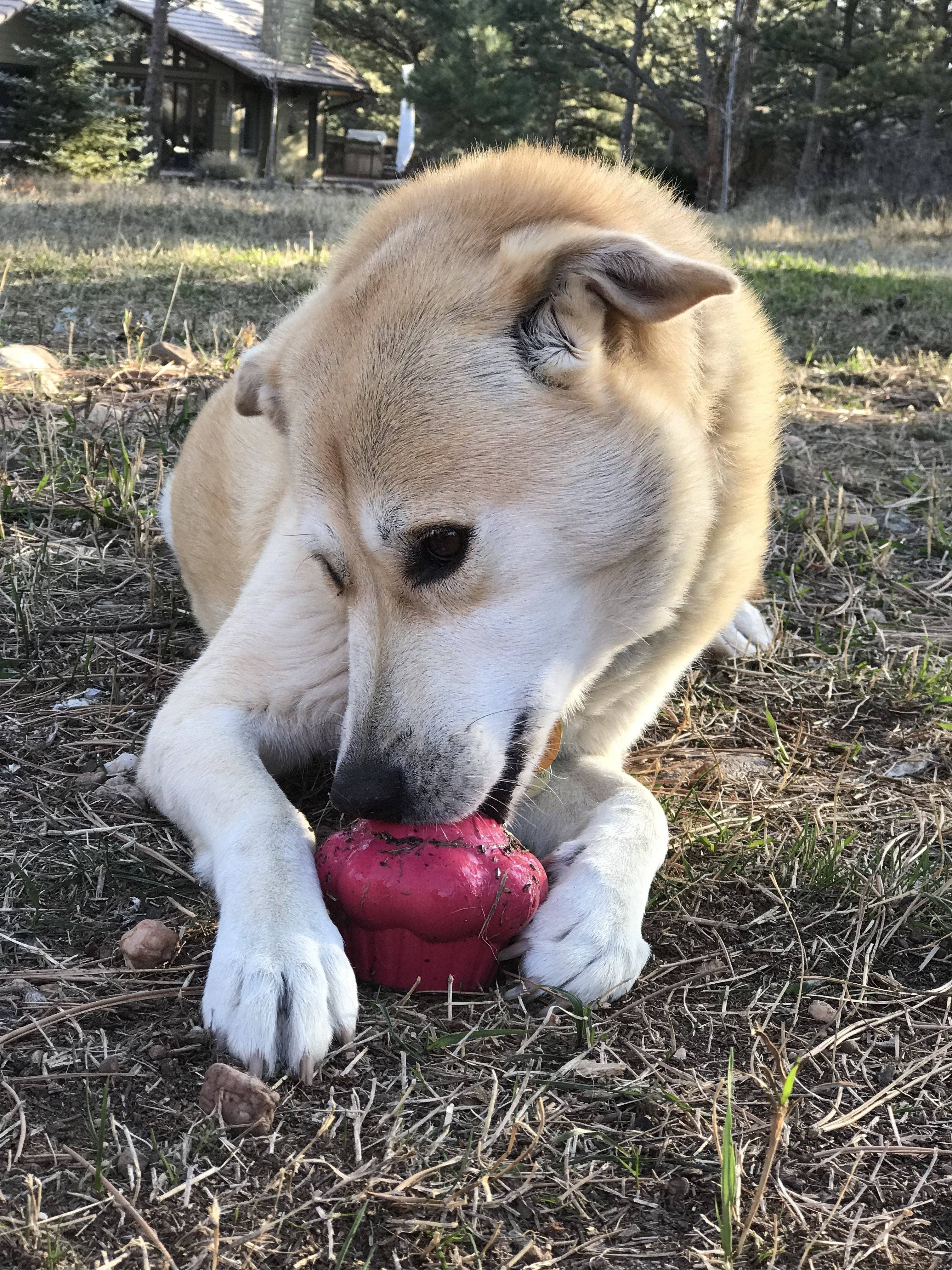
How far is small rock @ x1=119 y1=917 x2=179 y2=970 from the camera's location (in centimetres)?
181

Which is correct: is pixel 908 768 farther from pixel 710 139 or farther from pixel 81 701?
pixel 710 139

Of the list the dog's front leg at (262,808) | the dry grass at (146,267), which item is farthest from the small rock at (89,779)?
the dry grass at (146,267)

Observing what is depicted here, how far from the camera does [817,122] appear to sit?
26344mm

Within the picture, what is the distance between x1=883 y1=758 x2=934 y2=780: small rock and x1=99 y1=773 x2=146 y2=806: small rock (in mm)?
1677

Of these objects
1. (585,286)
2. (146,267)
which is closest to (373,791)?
(585,286)

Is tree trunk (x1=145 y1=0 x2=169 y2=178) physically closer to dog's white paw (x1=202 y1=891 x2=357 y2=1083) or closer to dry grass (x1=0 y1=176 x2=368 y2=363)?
dry grass (x1=0 y1=176 x2=368 y2=363)

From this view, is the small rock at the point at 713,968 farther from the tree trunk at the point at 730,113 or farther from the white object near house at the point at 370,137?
the white object near house at the point at 370,137

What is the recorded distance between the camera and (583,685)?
7.48ft

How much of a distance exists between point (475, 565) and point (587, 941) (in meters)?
0.64

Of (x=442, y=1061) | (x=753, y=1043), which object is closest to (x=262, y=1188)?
(x=442, y=1061)

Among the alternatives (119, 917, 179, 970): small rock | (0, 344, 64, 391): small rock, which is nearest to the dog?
(119, 917, 179, 970): small rock

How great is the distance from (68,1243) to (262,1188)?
224mm

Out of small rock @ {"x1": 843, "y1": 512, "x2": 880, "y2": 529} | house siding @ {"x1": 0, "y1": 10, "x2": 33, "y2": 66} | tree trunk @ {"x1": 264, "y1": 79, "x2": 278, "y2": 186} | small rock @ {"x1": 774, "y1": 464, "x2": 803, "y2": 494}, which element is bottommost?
small rock @ {"x1": 843, "y1": 512, "x2": 880, "y2": 529}

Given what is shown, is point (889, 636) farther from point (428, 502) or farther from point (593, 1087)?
point (593, 1087)
